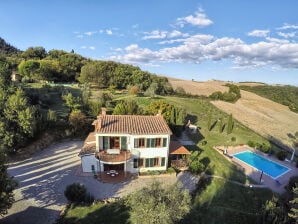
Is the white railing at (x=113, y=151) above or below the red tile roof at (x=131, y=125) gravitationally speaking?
below

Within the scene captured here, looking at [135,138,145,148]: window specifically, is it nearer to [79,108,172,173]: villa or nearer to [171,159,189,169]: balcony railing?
[79,108,172,173]: villa

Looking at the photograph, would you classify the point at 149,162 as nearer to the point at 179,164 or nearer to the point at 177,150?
the point at 179,164

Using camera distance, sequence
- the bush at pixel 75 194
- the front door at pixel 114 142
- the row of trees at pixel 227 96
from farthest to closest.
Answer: the row of trees at pixel 227 96 < the front door at pixel 114 142 < the bush at pixel 75 194

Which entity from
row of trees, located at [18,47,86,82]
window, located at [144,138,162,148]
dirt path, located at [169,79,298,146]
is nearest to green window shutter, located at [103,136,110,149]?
window, located at [144,138,162,148]

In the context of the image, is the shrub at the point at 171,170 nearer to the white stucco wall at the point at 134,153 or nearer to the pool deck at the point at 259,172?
the white stucco wall at the point at 134,153

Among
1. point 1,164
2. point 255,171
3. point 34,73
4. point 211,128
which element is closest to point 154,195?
point 1,164

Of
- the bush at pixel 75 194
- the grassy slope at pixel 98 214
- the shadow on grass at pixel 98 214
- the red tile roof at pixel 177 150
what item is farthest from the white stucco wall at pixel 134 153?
the grassy slope at pixel 98 214
